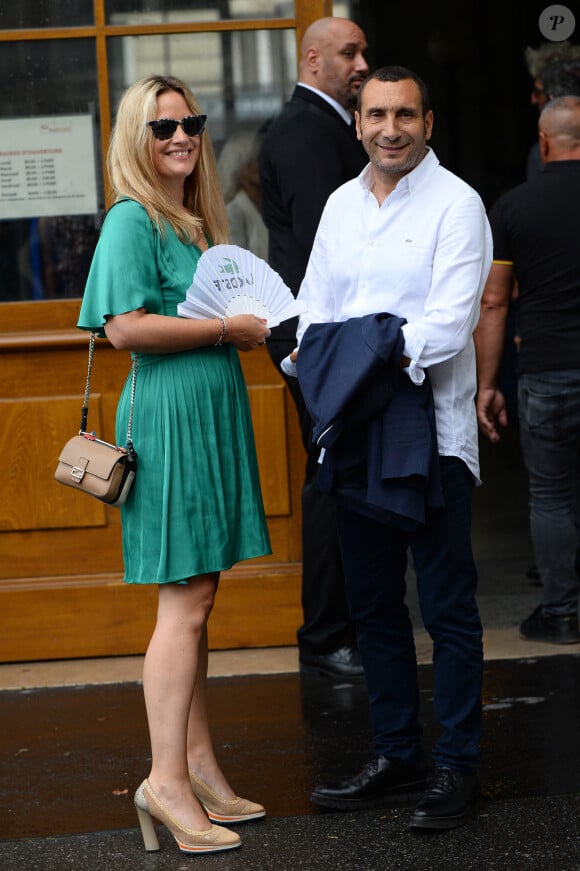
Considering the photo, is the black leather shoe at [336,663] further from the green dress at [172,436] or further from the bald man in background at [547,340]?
the green dress at [172,436]

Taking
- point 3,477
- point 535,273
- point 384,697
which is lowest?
point 384,697

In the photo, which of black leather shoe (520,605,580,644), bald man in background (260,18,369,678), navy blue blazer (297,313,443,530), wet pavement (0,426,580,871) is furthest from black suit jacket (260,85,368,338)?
black leather shoe (520,605,580,644)

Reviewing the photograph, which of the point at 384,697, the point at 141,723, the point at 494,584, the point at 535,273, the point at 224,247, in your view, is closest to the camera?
the point at 224,247

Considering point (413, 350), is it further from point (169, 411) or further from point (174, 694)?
point (174, 694)

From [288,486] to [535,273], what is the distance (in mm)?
1235

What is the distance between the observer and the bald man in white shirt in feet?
11.5

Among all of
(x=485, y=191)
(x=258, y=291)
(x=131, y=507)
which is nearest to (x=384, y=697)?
(x=131, y=507)

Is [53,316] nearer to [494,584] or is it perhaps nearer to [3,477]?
[3,477]

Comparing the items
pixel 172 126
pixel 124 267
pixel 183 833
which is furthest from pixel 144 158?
pixel 183 833

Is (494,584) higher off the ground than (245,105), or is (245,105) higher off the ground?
(245,105)

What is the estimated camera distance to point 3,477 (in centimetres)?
527

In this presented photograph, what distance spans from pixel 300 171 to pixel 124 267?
4.97ft

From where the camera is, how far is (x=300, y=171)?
479cm

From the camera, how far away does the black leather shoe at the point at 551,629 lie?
5.28 m
